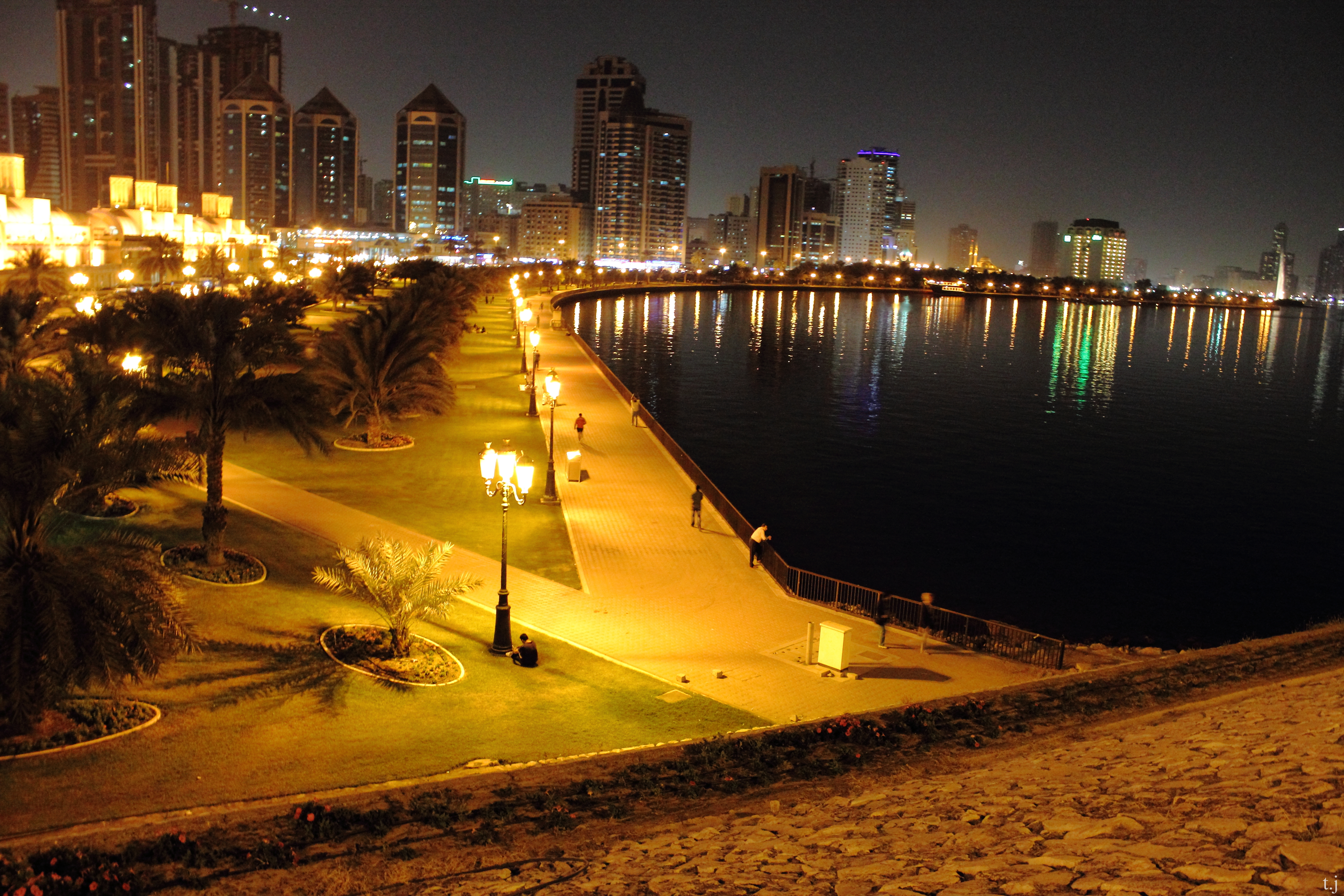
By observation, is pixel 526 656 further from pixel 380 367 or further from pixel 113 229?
pixel 113 229

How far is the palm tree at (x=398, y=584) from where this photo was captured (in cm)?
1218

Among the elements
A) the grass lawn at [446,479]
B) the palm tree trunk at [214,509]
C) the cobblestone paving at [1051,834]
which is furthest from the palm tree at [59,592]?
the grass lawn at [446,479]

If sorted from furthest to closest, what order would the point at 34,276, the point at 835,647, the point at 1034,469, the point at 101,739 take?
1. the point at 34,276
2. the point at 1034,469
3. the point at 835,647
4. the point at 101,739

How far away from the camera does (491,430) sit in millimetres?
28969

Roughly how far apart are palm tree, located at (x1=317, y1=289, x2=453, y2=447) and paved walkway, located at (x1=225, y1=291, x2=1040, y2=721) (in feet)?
13.5

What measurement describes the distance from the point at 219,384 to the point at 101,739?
726cm

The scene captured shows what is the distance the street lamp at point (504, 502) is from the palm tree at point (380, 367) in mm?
9942

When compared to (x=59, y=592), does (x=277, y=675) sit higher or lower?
lower

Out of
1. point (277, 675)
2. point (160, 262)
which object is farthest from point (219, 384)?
point (160, 262)

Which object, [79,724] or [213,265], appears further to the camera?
[213,265]

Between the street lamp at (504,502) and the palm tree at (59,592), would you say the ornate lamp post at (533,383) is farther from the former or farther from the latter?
the palm tree at (59,592)

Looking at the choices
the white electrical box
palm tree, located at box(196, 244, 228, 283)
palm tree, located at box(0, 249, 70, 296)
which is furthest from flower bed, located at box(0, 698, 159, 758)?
palm tree, located at box(196, 244, 228, 283)

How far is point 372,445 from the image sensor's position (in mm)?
25438

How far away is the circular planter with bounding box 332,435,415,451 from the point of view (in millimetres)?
25172
